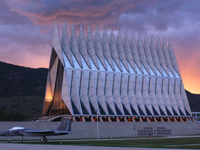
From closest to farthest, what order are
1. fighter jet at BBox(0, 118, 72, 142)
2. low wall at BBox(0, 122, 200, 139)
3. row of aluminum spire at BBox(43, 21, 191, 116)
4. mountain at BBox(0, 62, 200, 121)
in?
fighter jet at BBox(0, 118, 72, 142), low wall at BBox(0, 122, 200, 139), row of aluminum spire at BBox(43, 21, 191, 116), mountain at BBox(0, 62, 200, 121)

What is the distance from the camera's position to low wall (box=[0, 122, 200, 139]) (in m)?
59.0

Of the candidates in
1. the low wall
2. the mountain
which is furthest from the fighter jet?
the mountain

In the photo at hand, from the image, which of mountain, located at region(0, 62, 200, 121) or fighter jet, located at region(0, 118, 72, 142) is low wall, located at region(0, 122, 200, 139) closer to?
fighter jet, located at region(0, 118, 72, 142)

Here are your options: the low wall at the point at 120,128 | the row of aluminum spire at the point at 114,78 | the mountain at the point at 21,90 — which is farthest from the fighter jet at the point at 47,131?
the mountain at the point at 21,90

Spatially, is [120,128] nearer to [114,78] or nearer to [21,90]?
[114,78]

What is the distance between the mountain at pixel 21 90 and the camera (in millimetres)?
127875

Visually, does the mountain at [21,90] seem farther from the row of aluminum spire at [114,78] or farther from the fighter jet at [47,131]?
the fighter jet at [47,131]

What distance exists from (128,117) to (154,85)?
13.6 meters

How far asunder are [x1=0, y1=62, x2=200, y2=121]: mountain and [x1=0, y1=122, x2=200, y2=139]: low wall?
56.2m

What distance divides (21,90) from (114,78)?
97.5 metres

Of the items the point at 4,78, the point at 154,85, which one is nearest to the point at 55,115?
the point at 154,85

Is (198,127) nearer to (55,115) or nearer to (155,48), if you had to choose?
(155,48)

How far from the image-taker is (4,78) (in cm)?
17638

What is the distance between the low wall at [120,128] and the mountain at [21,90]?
184 feet
